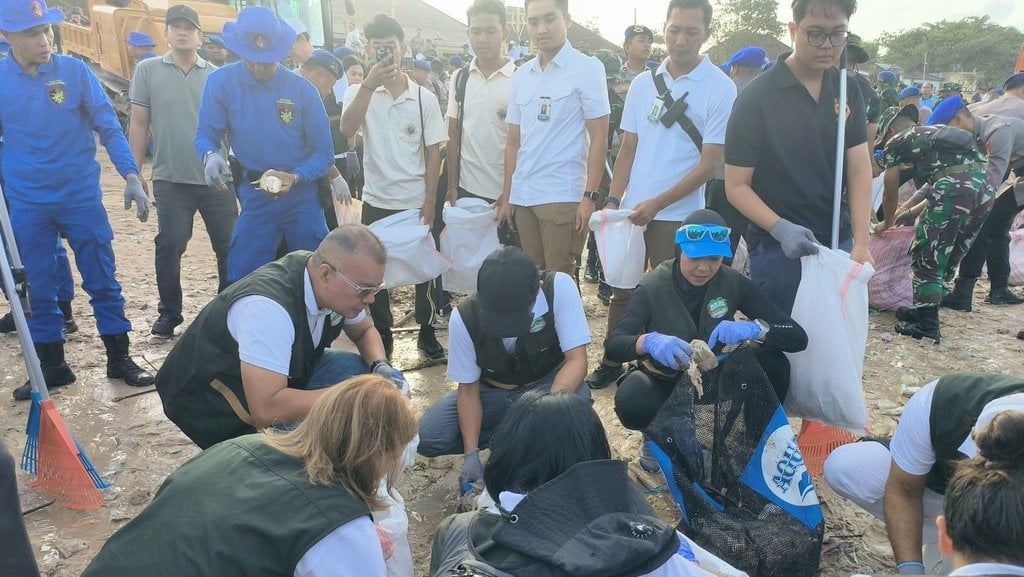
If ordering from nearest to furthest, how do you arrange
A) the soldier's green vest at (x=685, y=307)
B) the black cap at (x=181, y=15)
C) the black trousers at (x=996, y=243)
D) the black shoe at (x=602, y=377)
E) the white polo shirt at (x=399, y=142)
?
1. the soldier's green vest at (x=685, y=307)
2. the black shoe at (x=602, y=377)
3. the white polo shirt at (x=399, y=142)
4. the black cap at (x=181, y=15)
5. the black trousers at (x=996, y=243)

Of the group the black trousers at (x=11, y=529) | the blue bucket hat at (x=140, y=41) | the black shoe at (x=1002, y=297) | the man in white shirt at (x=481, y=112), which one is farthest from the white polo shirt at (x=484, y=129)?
the blue bucket hat at (x=140, y=41)

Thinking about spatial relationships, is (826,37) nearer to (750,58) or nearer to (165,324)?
(750,58)

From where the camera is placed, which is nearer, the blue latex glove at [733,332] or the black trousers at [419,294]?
the blue latex glove at [733,332]

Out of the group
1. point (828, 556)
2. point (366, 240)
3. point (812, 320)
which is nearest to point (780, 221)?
point (812, 320)

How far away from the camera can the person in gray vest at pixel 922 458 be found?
175cm

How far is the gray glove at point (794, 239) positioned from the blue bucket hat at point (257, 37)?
2679 mm

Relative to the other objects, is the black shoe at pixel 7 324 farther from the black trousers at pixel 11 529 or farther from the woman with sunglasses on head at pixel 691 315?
the woman with sunglasses on head at pixel 691 315

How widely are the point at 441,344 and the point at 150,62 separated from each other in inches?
106

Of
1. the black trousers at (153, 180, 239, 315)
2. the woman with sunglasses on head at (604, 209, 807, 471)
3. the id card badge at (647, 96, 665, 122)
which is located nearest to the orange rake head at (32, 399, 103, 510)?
the black trousers at (153, 180, 239, 315)

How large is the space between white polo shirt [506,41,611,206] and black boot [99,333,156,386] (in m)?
2.38

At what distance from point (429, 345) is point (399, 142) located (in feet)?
4.26

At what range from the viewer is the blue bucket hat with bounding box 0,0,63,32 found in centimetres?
317

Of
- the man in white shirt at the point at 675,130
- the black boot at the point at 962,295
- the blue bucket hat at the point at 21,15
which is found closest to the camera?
the blue bucket hat at the point at 21,15

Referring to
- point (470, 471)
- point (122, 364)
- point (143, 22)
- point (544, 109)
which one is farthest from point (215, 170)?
point (143, 22)
